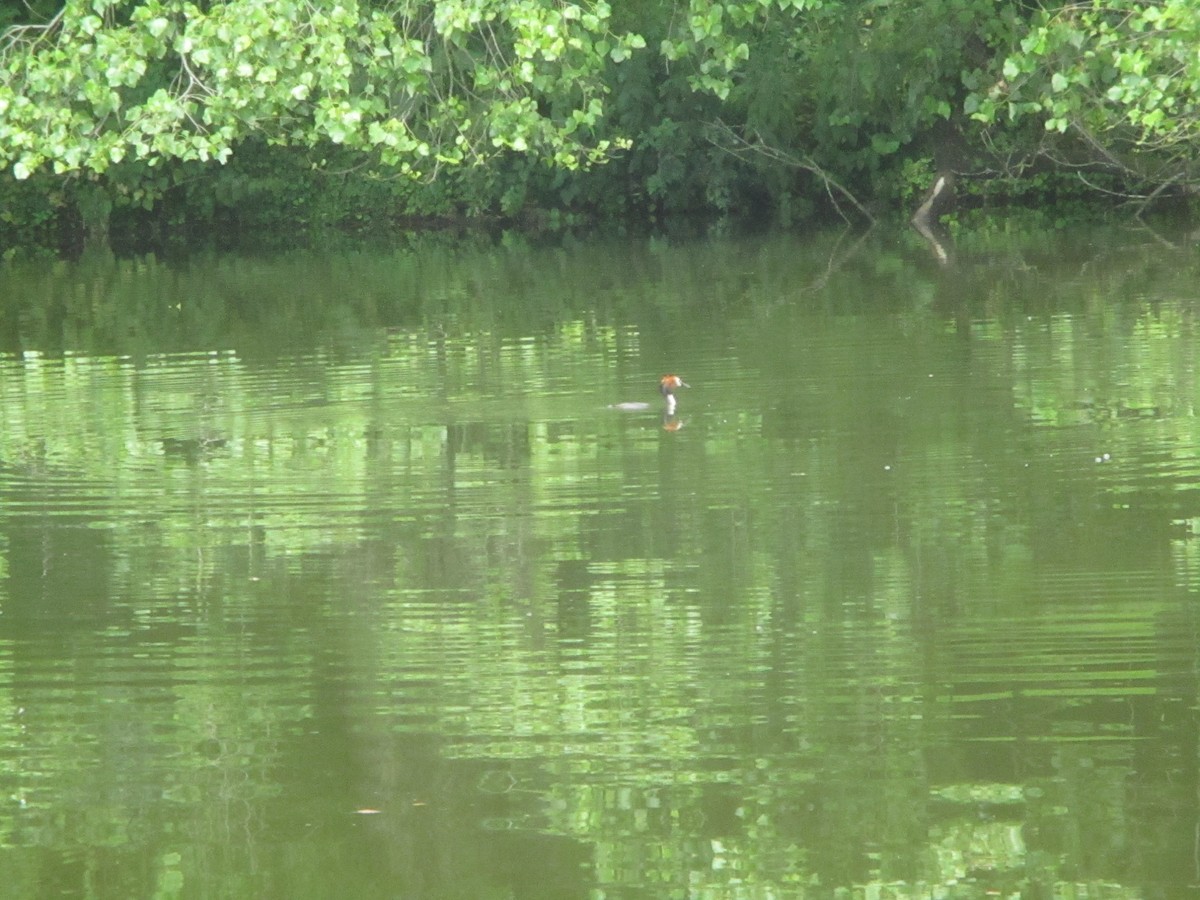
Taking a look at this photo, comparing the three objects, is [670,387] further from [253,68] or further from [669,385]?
[253,68]

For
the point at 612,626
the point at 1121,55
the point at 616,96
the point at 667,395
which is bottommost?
the point at 612,626

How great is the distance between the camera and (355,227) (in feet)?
144

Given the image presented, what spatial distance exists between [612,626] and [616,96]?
3214cm

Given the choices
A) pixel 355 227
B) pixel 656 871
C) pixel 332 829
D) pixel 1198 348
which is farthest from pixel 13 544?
pixel 355 227

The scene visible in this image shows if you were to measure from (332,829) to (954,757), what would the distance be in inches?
72.1

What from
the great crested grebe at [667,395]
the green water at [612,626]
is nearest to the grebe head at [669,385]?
the great crested grebe at [667,395]

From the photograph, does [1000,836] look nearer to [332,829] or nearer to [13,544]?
[332,829]

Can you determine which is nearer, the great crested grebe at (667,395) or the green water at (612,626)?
the green water at (612,626)

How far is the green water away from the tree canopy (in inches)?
76.2

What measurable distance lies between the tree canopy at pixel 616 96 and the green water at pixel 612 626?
76.2 inches

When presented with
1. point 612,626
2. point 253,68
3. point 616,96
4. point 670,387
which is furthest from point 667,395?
point 616,96

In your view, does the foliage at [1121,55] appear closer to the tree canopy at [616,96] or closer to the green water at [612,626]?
the tree canopy at [616,96]

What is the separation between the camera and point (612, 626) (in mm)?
7555

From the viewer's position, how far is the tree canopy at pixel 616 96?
12945 millimetres
